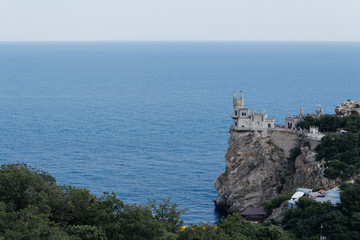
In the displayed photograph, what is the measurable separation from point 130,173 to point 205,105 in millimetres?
61172

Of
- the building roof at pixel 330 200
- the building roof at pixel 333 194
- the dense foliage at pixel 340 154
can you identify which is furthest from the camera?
the dense foliage at pixel 340 154

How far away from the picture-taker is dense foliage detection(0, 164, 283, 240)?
130 ft

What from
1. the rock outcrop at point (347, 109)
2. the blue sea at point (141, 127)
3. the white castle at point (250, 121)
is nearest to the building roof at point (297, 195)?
the blue sea at point (141, 127)

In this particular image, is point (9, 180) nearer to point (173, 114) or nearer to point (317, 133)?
point (317, 133)

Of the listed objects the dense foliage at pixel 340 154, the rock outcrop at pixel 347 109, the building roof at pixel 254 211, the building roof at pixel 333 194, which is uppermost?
the rock outcrop at pixel 347 109

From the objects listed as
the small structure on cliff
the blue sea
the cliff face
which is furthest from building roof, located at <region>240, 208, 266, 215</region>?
the small structure on cliff

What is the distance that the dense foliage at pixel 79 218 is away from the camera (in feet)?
130

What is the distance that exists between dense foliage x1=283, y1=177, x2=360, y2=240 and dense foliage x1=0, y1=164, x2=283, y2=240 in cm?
904

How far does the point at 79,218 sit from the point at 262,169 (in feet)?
115

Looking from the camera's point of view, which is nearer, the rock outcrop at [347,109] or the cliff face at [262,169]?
the cliff face at [262,169]

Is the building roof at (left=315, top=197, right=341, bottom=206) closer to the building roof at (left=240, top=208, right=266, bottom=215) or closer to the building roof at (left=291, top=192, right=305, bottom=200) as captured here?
the building roof at (left=291, top=192, right=305, bottom=200)

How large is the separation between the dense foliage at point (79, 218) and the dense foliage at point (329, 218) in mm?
9039

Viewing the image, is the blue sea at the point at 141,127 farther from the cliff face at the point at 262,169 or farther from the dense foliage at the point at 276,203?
the dense foliage at the point at 276,203

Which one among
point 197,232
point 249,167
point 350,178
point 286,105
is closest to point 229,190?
point 249,167
